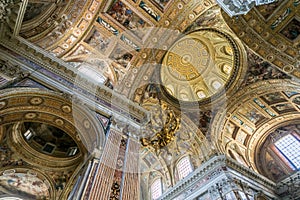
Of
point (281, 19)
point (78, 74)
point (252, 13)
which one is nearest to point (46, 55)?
point (78, 74)

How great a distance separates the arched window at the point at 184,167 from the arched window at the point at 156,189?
212cm

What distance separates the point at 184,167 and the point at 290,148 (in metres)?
6.63

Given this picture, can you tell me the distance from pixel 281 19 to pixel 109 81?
8.05m

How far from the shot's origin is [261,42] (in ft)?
23.0

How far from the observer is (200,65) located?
1427cm

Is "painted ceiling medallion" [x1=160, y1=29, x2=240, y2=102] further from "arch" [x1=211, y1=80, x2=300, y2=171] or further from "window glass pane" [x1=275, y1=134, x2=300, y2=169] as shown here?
"window glass pane" [x1=275, y1=134, x2=300, y2=169]

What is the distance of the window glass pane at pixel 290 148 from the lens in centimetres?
1181

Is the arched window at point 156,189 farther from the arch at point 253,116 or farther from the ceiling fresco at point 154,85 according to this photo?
the arch at point 253,116

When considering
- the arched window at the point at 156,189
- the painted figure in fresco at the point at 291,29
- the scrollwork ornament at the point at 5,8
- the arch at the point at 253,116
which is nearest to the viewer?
the scrollwork ornament at the point at 5,8

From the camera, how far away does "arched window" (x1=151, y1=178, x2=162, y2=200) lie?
47.0ft

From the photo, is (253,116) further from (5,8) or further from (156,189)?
(5,8)

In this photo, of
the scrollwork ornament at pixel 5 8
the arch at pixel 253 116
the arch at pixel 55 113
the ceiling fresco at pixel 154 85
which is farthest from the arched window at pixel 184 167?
the scrollwork ornament at pixel 5 8

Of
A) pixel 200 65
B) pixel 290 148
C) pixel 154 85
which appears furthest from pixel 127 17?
pixel 290 148

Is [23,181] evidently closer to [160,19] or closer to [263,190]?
[160,19]
